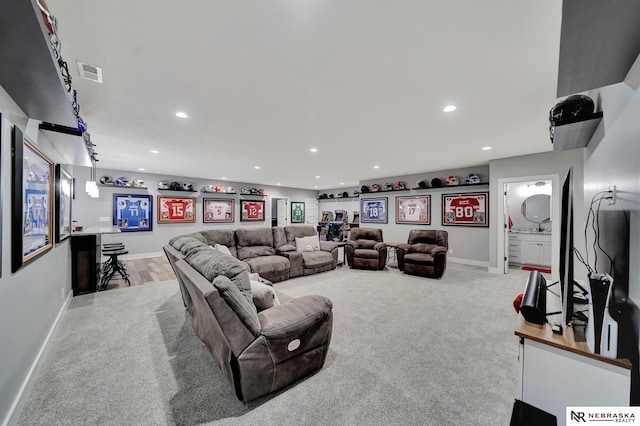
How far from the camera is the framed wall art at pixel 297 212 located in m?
10.9

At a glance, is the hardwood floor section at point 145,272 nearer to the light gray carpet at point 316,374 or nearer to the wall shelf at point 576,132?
the light gray carpet at point 316,374

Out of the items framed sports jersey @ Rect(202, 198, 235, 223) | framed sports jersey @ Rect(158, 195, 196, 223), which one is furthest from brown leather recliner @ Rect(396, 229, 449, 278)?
framed sports jersey @ Rect(158, 195, 196, 223)

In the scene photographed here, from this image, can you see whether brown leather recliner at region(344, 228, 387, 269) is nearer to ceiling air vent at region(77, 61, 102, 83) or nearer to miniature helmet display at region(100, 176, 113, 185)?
ceiling air vent at region(77, 61, 102, 83)

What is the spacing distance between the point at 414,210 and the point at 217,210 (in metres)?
6.56

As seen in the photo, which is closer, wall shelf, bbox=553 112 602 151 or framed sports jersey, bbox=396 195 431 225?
wall shelf, bbox=553 112 602 151

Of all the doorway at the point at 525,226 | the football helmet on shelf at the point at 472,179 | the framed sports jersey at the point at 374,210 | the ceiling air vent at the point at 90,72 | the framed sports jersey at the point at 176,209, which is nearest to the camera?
the ceiling air vent at the point at 90,72

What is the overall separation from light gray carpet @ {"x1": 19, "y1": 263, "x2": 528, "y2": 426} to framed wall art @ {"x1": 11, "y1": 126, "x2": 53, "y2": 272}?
1024 mm

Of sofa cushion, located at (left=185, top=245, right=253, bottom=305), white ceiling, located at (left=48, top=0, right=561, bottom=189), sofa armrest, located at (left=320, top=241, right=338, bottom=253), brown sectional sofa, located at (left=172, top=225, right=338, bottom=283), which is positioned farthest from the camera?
sofa armrest, located at (left=320, top=241, right=338, bottom=253)

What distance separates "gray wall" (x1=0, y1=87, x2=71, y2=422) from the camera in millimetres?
1438

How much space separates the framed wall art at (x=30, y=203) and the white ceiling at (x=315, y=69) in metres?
0.79

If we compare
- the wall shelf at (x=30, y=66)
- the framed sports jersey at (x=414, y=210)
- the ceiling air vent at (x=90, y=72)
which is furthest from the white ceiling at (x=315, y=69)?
the framed sports jersey at (x=414, y=210)

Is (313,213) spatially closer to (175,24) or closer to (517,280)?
(517,280)

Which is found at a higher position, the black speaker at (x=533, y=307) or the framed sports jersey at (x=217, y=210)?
the framed sports jersey at (x=217, y=210)

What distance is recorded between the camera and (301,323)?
1.72 meters
